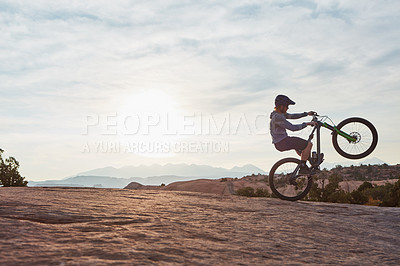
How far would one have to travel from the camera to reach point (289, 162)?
10.5 m

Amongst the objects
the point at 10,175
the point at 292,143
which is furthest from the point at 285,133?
the point at 10,175

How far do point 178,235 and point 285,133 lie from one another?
618 centimetres

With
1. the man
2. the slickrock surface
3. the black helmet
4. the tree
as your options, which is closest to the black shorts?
the man

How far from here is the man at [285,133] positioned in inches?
400

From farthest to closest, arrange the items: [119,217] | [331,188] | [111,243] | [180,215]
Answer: [331,188]
[180,215]
[119,217]
[111,243]

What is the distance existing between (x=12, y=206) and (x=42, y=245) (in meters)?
2.27

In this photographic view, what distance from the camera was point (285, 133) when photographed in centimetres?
1030

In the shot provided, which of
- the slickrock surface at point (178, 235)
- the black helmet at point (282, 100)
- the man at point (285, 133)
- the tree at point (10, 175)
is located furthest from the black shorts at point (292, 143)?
the tree at point (10, 175)

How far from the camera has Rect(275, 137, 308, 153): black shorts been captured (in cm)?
1030

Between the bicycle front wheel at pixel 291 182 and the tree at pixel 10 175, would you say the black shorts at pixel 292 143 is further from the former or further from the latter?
the tree at pixel 10 175

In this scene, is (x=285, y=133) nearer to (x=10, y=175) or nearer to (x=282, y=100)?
(x=282, y=100)

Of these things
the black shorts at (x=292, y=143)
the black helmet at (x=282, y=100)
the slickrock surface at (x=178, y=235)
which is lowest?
the slickrock surface at (x=178, y=235)

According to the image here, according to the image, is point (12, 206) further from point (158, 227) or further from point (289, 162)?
point (289, 162)

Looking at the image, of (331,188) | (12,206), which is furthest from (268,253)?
(331,188)
